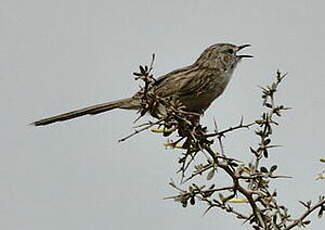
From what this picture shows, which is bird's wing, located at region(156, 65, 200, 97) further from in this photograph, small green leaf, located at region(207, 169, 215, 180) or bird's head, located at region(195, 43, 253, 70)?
small green leaf, located at region(207, 169, 215, 180)

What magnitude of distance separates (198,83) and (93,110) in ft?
2.91

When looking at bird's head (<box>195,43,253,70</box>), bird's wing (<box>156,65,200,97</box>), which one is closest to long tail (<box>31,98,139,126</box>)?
bird's wing (<box>156,65,200,97</box>)

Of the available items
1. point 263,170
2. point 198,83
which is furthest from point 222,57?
point 263,170

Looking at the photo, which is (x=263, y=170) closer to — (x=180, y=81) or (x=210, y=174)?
(x=210, y=174)

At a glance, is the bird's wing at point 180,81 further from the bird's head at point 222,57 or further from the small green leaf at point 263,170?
the small green leaf at point 263,170

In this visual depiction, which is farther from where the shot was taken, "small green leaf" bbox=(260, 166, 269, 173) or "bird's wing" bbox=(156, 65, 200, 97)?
"bird's wing" bbox=(156, 65, 200, 97)

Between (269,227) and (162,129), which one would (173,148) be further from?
(269,227)

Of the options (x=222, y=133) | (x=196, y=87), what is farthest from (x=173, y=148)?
(x=196, y=87)

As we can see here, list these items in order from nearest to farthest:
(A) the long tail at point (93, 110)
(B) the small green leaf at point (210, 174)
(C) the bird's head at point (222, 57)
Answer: (B) the small green leaf at point (210, 174)
(A) the long tail at point (93, 110)
(C) the bird's head at point (222, 57)

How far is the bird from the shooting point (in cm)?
505

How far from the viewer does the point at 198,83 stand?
18.2ft

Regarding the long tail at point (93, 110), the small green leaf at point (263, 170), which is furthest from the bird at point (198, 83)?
the small green leaf at point (263, 170)

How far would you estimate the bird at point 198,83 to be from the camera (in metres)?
5.05

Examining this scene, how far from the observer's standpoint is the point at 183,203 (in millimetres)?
2412
